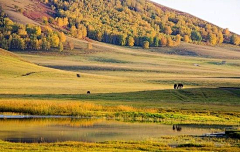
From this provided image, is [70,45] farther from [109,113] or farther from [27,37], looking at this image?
[109,113]

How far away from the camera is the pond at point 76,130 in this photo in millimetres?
37531

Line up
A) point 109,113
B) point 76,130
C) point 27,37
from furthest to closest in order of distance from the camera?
point 27,37
point 109,113
point 76,130

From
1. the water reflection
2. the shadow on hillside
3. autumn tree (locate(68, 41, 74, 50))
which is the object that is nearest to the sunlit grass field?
the shadow on hillside

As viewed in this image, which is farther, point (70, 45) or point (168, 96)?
point (70, 45)

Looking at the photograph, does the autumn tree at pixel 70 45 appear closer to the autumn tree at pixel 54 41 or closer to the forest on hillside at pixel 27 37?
the forest on hillside at pixel 27 37

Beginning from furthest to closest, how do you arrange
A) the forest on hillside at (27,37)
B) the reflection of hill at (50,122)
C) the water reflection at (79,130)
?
the forest on hillside at (27,37) < the reflection of hill at (50,122) < the water reflection at (79,130)

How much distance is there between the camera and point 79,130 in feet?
137

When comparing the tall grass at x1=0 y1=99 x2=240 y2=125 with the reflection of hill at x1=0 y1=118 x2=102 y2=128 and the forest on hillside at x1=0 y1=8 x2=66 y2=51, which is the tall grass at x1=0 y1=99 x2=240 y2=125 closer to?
the reflection of hill at x1=0 y1=118 x2=102 y2=128

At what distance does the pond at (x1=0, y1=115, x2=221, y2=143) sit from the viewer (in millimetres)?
37531

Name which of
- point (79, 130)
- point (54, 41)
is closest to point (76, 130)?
point (79, 130)

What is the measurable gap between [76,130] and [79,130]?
0.23 meters

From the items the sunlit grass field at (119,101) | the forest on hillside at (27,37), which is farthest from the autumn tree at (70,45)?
the sunlit grass field at (119,101)

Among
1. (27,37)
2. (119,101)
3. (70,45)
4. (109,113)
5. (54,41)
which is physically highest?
(27,37)

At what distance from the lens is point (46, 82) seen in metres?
94.2
